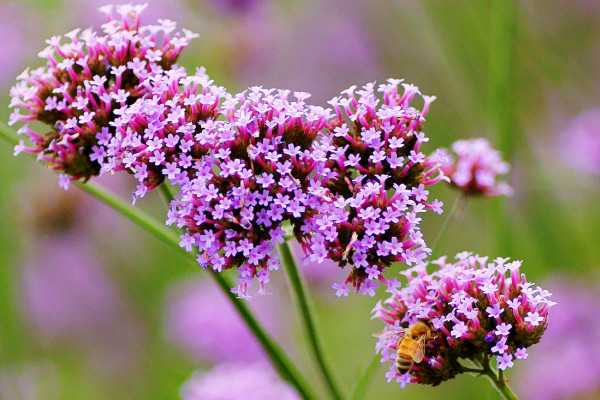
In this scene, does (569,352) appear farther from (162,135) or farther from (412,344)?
(162,135)

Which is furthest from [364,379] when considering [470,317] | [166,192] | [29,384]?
[29,384]

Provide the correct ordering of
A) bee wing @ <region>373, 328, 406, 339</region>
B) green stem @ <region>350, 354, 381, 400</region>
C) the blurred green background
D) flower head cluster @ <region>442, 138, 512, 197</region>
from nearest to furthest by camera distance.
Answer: bee wing @ <region>373, 328, 406, 339</region>
green stem @ <region>350, 354, 381, 400</region>
flower head cluster @ <region>442, 138, 512, 197</region>
the blurred green background

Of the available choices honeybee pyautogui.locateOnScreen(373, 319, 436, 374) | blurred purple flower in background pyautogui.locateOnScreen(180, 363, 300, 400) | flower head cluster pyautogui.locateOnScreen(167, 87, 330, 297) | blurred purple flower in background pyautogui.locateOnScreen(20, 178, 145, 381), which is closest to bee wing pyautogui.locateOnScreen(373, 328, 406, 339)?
honeybee pyautogui.locateOnScreen(373, 319, 436, 374)

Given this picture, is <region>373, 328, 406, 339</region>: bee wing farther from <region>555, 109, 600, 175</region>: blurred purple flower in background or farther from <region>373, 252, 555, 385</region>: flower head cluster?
<region>555, 109, 600, 175</region>: blurred purple flower in background

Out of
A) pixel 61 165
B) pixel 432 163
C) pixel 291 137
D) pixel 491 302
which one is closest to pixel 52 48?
pixel 61 165

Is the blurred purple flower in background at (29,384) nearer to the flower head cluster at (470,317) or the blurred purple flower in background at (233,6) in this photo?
the flower head cluster at (470,317)
